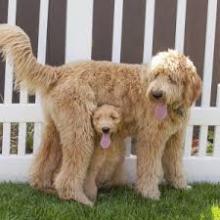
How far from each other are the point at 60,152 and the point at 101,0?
2.69 meters

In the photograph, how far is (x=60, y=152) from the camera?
5.61 metres

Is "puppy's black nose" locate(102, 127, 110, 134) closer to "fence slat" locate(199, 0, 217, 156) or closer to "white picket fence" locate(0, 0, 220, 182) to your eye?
"white picket fence" locate(0, 0, 220, 182)

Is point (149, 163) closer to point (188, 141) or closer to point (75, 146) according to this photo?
point (75, 146)

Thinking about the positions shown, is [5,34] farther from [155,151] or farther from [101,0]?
[101,0]

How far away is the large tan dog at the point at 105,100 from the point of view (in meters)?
5.20

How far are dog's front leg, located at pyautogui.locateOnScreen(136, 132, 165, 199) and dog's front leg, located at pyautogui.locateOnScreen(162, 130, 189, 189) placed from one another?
0.25 metres

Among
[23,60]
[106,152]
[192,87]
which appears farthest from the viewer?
[106,152]

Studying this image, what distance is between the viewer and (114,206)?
17.6 feet

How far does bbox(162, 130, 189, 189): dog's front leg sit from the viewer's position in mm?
5727

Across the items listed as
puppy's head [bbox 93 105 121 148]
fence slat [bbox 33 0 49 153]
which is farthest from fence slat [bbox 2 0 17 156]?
puppy's head [bbox 93 105 121 148]

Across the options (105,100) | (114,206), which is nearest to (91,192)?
(114,206)

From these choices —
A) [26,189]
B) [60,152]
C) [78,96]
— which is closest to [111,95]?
[78,96]

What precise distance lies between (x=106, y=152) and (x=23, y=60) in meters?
0.98

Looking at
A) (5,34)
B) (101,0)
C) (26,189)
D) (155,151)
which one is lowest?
(26,189)
